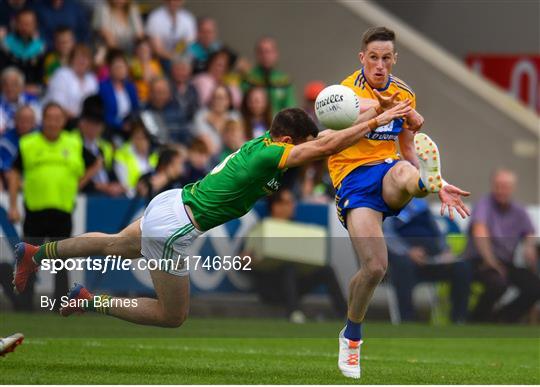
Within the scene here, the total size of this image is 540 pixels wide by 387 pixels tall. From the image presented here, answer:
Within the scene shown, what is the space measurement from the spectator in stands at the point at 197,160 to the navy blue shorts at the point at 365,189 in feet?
21.6

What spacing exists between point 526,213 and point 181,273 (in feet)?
28.1

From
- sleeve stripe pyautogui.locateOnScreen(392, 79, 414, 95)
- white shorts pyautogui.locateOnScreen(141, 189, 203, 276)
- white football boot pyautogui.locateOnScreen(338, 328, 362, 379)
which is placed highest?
sleeve stripe pyautogui.locateOnScreen(392, 79, 414, 95)

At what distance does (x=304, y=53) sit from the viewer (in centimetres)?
2261

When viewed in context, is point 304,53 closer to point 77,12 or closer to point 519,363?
point 77,12

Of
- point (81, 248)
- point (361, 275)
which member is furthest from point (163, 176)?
point (361, 275)

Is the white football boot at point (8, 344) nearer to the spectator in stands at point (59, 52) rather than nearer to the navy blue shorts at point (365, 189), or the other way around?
the navy blue shorts at point (365, 189)

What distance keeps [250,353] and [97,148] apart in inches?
220

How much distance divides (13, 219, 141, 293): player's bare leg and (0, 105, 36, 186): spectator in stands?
6.14 metres

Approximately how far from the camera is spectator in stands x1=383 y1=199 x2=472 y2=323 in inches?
687

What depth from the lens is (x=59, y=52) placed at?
18.9 meters

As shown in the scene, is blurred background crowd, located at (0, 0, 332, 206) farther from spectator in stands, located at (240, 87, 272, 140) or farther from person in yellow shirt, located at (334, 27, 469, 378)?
person in yellow shirt, located at (334, 27, 469, 378)

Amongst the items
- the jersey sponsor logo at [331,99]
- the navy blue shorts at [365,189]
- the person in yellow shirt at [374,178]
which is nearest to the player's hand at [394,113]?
the person in yellow shirt at [374,178]

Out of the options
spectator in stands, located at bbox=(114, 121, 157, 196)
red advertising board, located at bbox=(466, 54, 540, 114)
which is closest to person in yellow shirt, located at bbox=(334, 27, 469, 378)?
spectator in stands, located at bbox=(114, 121, 157, 196)

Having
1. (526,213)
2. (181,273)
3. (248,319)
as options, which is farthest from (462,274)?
(181,273)
